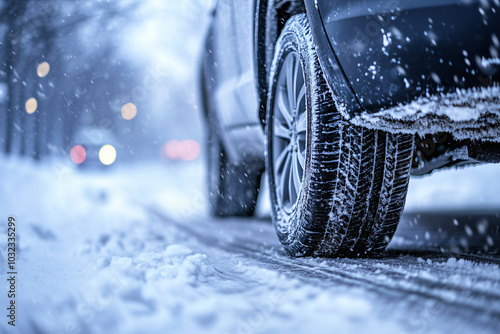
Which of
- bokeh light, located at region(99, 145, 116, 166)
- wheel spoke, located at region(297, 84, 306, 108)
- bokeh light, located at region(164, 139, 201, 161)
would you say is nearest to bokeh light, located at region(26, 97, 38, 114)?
bokeh light, located at region(99, 145, 116, 166)

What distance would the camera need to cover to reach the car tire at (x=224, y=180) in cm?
514

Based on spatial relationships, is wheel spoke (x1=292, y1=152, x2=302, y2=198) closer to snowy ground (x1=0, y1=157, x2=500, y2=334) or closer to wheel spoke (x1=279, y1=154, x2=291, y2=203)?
wheel spoke (x1=279, y1=154, x2=291, y2=203)

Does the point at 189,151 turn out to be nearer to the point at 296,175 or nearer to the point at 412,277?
the point at 296,175

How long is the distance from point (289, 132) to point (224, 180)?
8.73ft

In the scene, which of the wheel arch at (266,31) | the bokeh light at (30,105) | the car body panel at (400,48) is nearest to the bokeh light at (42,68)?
the bokeh light at (30,105)

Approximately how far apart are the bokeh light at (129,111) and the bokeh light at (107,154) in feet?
102

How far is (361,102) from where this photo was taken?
188 cm

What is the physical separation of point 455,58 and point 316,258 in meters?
1.15

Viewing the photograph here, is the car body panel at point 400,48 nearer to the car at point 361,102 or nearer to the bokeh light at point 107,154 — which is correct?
the car at point 361,102

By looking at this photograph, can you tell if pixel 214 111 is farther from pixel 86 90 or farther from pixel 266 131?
pixel 86 90

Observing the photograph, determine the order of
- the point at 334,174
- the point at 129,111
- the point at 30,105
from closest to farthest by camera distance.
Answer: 1. the point at 334,174
2. the point at 30,105
3. the point at 129,111

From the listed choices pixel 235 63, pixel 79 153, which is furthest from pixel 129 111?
pixel 235 63

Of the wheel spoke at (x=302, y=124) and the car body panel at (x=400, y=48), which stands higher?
the car body panel at (x=400, y=48)

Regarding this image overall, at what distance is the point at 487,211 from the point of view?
185 inches
